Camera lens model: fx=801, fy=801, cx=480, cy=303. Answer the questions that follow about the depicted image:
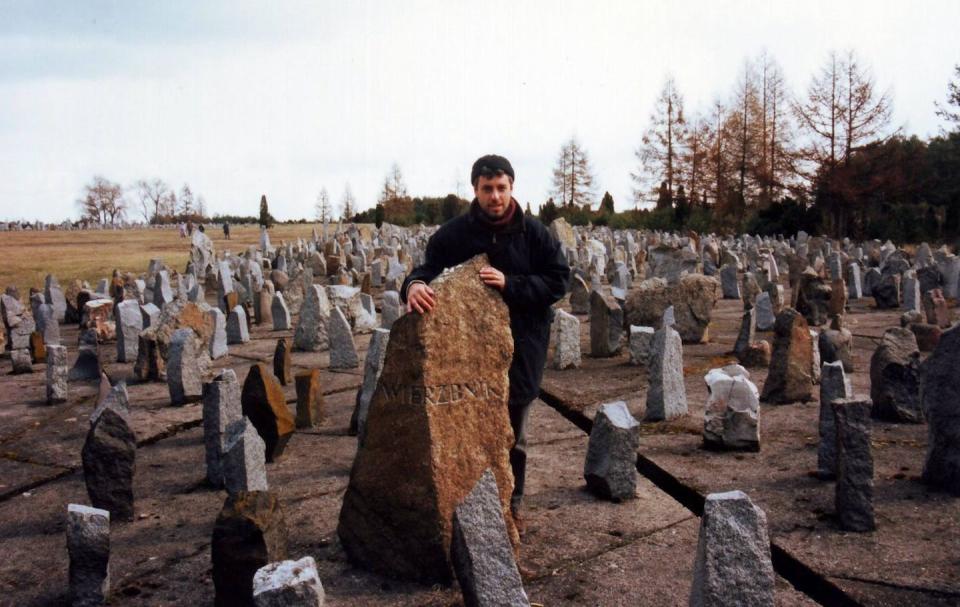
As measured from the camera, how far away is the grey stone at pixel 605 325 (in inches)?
324

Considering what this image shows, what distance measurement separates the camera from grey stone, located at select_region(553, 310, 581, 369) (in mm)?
7641

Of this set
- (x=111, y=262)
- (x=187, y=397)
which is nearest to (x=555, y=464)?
(x=187, y=397)

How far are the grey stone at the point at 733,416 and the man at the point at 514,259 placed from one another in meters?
1.77

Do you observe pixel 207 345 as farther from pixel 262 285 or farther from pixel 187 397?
pixel 262 285

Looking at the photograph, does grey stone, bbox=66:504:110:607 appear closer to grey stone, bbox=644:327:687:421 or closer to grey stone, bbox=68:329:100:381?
grey stone, bbox=644:327:687:421

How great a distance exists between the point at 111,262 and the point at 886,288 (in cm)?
2177

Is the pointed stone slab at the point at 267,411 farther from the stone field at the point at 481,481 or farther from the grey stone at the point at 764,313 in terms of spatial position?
the grey stone at the point at 764,313

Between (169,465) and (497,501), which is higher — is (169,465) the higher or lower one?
the lower one

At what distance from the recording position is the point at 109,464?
Answer: 13.6ft

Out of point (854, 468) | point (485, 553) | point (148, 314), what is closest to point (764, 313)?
point (854, 468)

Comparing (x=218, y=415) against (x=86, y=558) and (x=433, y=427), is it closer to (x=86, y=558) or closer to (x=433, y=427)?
(x=86, y=558)

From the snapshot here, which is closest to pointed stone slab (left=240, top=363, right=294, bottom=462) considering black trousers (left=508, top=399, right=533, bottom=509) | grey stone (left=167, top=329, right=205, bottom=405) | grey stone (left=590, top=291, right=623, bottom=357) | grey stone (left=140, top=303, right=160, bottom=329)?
grey stone (left=167, top=329, right=205, bottom=405)

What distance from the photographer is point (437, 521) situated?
11.1 ft

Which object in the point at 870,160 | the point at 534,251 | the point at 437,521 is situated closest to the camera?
the point at 437,521
